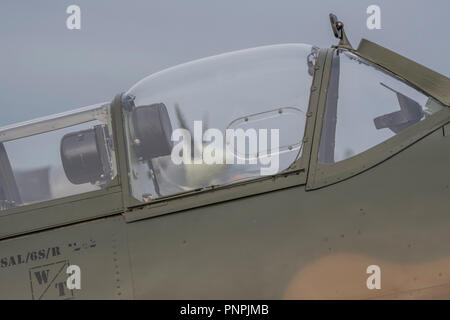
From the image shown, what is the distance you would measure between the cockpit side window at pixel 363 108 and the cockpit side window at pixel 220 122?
19 cm

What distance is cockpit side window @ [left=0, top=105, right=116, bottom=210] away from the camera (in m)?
5.26

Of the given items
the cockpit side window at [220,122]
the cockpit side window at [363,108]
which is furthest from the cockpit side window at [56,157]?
the cockpit side window at [363,108]

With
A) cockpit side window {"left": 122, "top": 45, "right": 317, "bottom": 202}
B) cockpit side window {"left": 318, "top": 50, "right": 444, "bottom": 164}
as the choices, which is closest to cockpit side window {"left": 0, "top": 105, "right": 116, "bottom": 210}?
cockpit side window {"left": 122, "top": 45, "right": 317, "bottom": 202}

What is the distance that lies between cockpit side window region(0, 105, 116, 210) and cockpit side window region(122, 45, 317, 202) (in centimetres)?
27

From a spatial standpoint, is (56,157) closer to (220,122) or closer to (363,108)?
(220,122)

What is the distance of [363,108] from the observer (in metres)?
5.01

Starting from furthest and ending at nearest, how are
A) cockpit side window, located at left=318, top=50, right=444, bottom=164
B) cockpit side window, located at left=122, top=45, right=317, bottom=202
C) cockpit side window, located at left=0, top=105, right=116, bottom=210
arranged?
1. cockpit side window, located at left=0, top=105, right=116, bottom=210
2. cockpit side window, located at left=122, top=45, right=317, bottom=202
3. cockpit side window, located at left=318, top=50, right=444, bottom=164

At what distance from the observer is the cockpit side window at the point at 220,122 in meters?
4.95

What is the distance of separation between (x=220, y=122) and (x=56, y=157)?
1372 millimetres

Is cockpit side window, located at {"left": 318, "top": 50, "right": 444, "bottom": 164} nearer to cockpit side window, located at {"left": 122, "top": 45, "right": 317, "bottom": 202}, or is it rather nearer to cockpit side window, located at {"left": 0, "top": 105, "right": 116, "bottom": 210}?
cockpit side window, located at {"left": 122, "top": 45, "right": 317, "bottom": 202}

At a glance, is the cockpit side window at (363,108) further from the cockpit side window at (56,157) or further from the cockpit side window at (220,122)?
the cockpit side window at (56,157)
